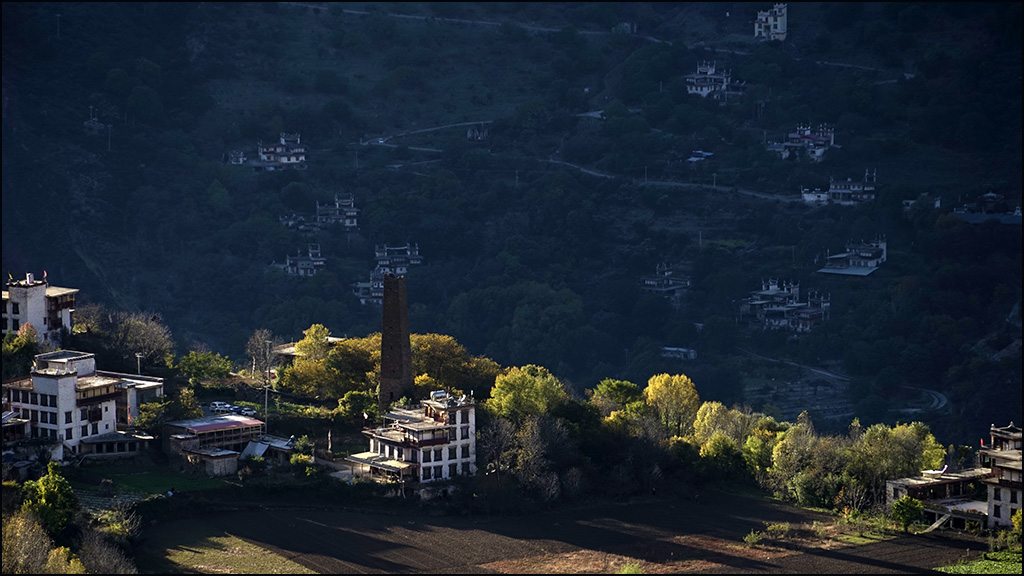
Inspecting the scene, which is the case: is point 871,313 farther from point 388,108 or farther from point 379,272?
point 388,108

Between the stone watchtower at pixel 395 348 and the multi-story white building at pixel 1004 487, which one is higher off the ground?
the stone watchtower at pixel 395 348

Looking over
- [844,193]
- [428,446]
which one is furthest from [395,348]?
[844,193]

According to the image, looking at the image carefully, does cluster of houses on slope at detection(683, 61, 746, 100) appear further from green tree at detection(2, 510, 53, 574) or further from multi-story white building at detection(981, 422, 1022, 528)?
green tree at detection(2, 510, 53, 574)

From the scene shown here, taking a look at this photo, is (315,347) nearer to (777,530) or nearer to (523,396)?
(523,396)

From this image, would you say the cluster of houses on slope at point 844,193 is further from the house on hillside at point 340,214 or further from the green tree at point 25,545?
the green tree at point 25,545

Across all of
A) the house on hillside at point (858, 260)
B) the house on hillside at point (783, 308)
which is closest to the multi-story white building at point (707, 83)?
the house on hillside at point (858, 260)

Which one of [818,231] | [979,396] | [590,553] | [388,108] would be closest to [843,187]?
[818,231]

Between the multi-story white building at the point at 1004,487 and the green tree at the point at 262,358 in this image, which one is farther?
the green tree at the point at 262,358
